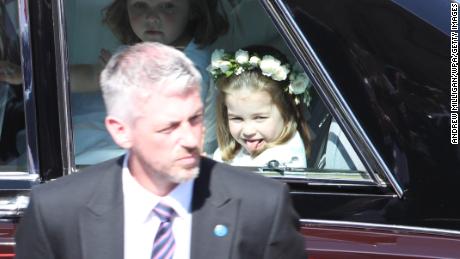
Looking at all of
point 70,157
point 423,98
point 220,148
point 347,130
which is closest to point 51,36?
point 70,157

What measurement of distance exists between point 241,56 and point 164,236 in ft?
3.16

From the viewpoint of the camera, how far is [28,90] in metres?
2.56

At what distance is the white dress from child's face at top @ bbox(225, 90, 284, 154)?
0.03 meters

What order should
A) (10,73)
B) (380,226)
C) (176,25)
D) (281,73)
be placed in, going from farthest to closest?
(176,25), (281,73), (10,73), (380,226)

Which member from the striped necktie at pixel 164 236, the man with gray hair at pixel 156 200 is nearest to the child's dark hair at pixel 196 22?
the man with gray hair at pixel 156 200

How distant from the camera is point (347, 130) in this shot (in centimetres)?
247

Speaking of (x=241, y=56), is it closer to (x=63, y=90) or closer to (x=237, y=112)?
(x=237, y=112)

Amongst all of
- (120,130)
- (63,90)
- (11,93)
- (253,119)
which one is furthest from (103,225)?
(253,119)

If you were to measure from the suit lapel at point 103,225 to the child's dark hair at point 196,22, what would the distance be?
2.95 ft

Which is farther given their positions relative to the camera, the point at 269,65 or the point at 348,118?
the point at 269,65

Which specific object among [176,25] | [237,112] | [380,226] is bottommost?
[380,226]

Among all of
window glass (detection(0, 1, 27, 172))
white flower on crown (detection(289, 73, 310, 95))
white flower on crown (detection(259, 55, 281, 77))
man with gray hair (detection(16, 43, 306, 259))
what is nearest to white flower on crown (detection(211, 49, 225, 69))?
white flower on crown (detection(259, 55, 281, 77))

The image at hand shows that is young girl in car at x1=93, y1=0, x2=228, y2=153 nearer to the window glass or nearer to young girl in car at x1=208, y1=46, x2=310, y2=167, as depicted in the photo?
young girl in car at x1=208, y1=46, x2=310, y2=167

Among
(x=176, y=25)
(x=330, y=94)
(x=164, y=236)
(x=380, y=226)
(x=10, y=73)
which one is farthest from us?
(x=176, y=25)
